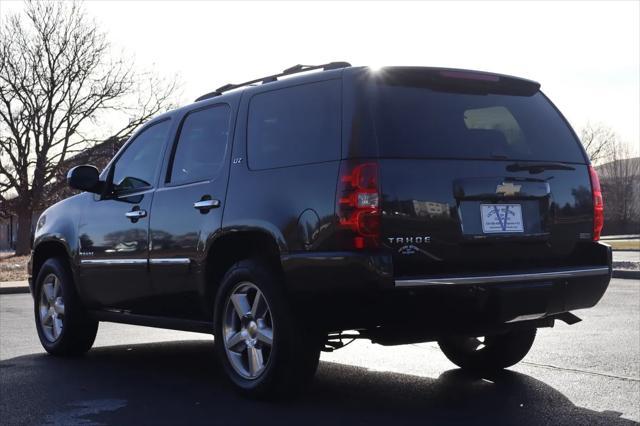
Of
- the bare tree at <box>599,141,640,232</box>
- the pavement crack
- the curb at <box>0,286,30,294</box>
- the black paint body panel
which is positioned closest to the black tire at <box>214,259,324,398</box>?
the black paint body panel

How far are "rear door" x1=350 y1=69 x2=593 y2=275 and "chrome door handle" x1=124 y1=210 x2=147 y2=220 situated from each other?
2.16 m

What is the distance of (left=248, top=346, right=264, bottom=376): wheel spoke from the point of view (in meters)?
5.17

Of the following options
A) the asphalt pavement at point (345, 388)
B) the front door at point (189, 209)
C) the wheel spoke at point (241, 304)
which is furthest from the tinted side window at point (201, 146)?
the asphalt pavement at point (345, 388)

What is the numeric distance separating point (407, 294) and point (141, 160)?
2.94m

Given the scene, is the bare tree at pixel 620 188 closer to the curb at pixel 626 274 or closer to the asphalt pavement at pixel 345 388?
the curb at pixel 626 274

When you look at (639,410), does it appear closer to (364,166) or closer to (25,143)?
(364,166)

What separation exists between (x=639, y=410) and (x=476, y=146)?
5.90 feet

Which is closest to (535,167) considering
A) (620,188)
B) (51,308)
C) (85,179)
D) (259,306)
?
(259,306)

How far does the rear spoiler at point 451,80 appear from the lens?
4.94 meters

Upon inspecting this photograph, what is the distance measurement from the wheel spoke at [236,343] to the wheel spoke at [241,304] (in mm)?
142

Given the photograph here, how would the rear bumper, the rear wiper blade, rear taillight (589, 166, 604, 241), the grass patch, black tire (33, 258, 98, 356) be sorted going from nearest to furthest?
1. the rear bumper
2. the rear wiper blade
3. rear taillight (589, 166, 604, 241)
4. black tire (33, 258, 98, 356)
5. the grass patch

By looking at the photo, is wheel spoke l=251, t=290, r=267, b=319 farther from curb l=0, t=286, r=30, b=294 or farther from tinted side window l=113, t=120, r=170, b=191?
curb l=0, t=286, r=30, b=294

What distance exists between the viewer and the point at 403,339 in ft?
15.7

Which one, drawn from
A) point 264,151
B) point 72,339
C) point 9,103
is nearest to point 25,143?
point 9,103
